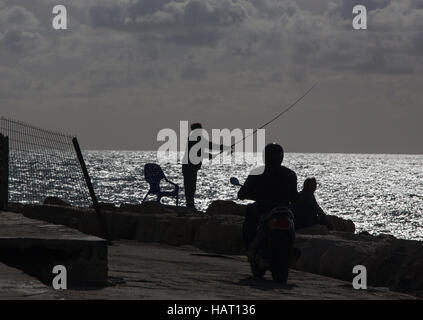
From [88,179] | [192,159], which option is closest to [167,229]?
[88,179]

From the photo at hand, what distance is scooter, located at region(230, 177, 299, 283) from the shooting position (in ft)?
31.3

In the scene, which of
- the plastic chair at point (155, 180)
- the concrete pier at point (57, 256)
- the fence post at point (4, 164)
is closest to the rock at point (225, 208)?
the plastic chair at point (155, 180)

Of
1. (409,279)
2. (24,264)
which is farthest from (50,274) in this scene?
(409,279)

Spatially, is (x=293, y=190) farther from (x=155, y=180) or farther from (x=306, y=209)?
(x=155, y=180)

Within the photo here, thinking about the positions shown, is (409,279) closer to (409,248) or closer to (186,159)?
(409,248)

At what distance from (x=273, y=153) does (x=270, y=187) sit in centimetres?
35

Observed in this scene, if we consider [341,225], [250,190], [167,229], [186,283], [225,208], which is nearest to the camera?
[186,283]

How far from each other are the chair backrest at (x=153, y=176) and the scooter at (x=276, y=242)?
35.5 ft

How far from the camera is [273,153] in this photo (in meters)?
10.0

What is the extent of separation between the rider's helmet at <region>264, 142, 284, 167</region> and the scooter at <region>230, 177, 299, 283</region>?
1.93 ft

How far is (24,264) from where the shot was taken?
8289 millimetres

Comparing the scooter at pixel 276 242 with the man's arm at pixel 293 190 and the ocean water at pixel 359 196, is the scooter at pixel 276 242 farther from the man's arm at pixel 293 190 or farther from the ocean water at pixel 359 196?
the ocean water at pixel 359 196

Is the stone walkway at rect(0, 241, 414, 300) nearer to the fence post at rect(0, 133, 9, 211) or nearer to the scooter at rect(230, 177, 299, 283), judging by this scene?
the scooter at rect(230, 177, 299, 283)
